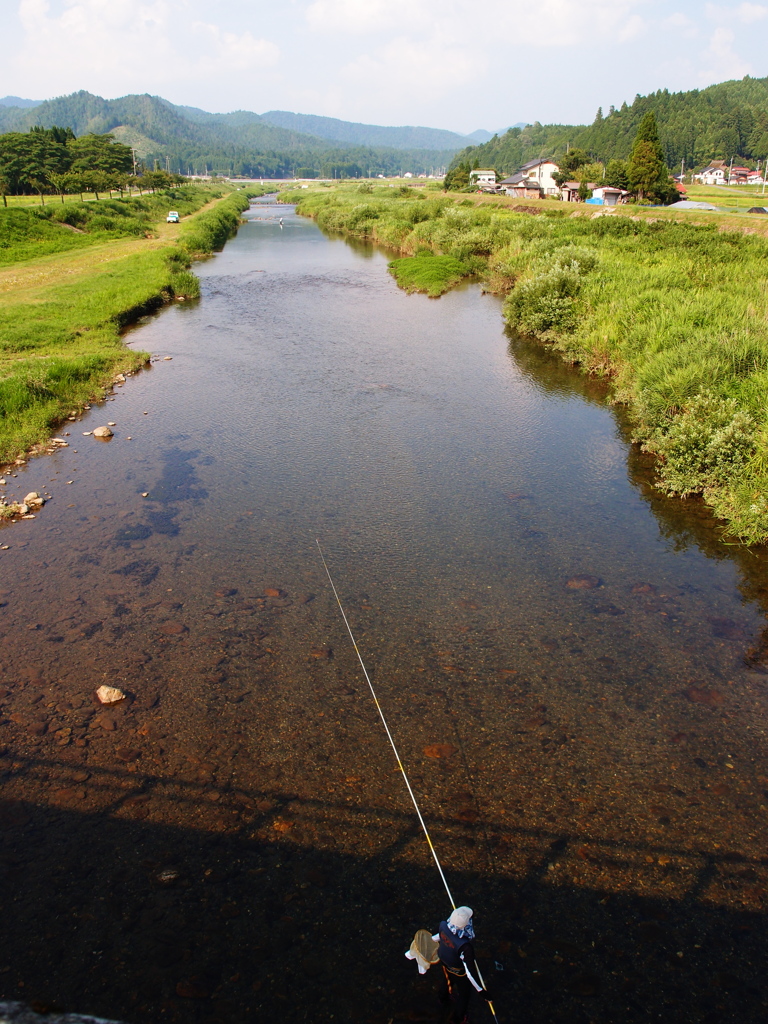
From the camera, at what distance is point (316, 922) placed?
17.5ft

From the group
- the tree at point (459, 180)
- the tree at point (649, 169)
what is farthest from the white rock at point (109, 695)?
the tree at point (459, 180)

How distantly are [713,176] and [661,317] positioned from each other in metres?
141

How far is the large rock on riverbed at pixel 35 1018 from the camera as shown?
460 cm

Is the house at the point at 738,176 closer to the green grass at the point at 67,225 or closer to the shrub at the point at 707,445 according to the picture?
the green grass at the point at 67,225

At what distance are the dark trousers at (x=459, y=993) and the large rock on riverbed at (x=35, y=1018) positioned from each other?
7.94 ft

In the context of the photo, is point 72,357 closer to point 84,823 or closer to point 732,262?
point 84,823

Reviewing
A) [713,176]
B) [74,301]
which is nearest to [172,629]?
[74,301]

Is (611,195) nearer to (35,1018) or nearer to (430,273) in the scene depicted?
(430,273)

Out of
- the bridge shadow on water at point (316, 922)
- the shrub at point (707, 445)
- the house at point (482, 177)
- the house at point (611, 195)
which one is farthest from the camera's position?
the house at point (482, 177)

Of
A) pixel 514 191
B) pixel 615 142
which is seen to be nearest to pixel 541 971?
pixel 514 191

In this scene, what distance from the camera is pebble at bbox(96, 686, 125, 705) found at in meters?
7.63

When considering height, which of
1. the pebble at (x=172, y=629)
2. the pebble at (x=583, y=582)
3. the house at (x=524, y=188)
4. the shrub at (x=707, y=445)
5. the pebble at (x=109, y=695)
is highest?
the house at (x=524, y=188)

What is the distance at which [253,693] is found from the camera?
780 centimetres

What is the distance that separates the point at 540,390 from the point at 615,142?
5694 inches
